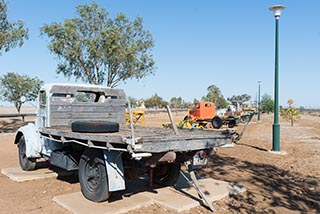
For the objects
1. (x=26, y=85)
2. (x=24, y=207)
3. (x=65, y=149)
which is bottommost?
(x=24, y=207)

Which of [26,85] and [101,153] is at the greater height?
[26,85]

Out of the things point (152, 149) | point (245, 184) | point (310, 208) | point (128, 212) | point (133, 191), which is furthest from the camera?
point (245, 184)

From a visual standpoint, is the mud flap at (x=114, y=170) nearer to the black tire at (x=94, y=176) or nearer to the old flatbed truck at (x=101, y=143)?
the old flatbed truck at (x=101, y=143)

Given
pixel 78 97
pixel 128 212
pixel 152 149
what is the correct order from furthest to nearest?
pixel 78 97, pixel 128 212, pixel 152 149

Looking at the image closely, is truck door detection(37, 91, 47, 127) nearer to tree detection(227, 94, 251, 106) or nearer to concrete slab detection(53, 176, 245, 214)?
concrete slab detection(53, 176, 245, 214)

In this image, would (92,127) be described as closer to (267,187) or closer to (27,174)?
(27,174)

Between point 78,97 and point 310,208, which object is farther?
point 78,97

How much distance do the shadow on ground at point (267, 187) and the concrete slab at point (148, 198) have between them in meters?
0.39

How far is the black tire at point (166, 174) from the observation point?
5883 millimetres

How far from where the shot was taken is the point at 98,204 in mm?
4824

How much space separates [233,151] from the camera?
10.8m

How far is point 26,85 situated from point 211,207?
2688 cm

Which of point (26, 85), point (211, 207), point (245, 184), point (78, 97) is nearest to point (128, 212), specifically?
point (211, 207)

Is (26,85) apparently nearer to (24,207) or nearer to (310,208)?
(24,207)
